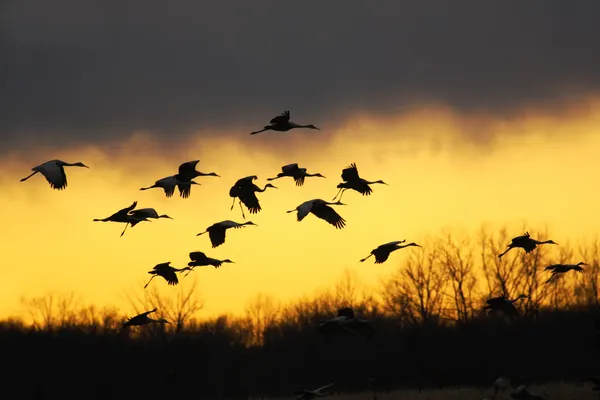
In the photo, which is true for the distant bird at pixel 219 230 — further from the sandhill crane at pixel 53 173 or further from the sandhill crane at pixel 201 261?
the sandhill crane at pixel 53 173

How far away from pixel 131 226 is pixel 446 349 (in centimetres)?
3813

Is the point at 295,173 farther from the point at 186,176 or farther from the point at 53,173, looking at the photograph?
the point at 53,173

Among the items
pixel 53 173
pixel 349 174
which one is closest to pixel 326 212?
pixel 349 174

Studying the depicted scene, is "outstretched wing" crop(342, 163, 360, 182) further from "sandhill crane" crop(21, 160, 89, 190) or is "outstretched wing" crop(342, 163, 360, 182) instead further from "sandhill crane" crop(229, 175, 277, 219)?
"sandhill crane" crop(21, 160, 89, 190)

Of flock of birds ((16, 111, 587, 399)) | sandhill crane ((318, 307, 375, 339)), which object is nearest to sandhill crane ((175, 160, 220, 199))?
flock of birds ((16, 111, 587, 399))

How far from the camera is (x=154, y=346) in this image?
62.8 meters

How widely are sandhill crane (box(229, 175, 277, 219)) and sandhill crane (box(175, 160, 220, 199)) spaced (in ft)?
3.17

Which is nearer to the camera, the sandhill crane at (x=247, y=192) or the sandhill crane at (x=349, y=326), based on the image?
the sandhill crane at (x=349, y=326)

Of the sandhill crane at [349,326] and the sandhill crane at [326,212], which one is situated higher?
the sandhill crane at [326,212]

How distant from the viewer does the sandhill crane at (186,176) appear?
85.7 ft

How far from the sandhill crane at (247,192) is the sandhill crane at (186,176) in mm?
966

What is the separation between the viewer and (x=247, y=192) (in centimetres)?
2736

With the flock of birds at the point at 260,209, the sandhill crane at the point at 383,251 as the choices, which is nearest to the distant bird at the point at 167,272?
the flock of birds at the point at 260,209

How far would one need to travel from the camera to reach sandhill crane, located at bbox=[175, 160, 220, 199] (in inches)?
1028
